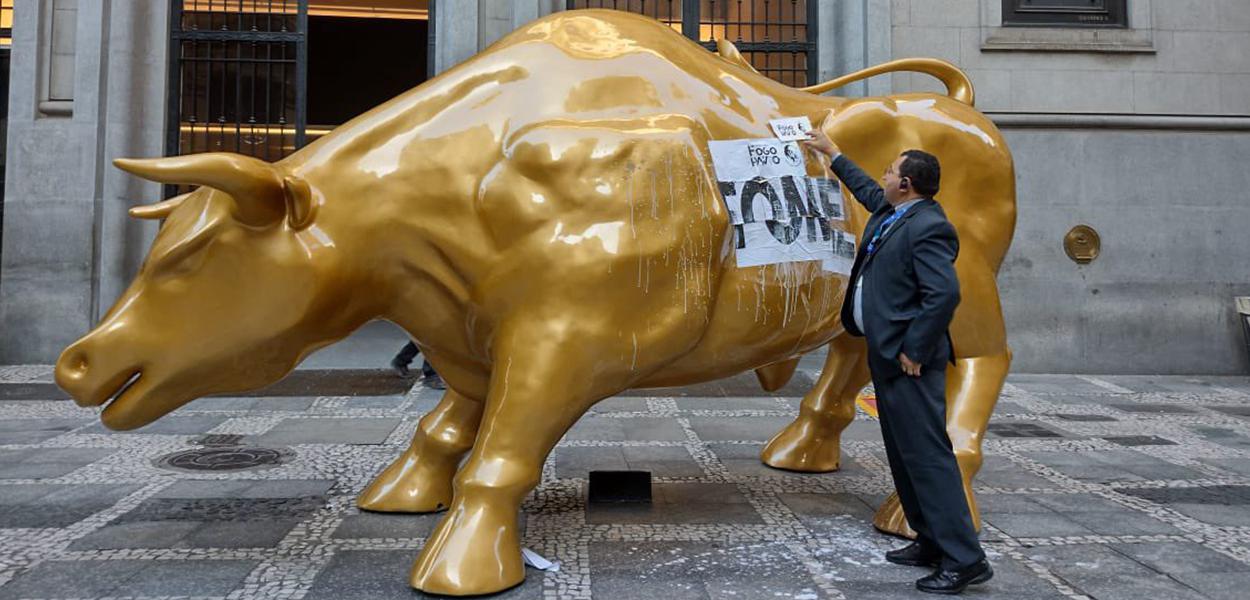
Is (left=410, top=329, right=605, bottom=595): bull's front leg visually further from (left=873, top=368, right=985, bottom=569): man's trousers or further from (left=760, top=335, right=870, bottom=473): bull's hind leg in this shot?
(left=760, top=335, right=870, bottom=473): bull's hind leg

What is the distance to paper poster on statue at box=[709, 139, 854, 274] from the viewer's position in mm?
3531

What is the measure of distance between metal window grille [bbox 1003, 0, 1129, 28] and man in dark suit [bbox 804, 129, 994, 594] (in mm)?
9116

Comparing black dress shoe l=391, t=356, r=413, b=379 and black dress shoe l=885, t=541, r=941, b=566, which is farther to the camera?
black dress shoe l=391, t=356, r=413, b=379

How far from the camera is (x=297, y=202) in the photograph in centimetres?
316

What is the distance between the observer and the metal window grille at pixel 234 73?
10.9 metres

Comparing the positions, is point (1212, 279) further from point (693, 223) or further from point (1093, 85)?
point (693, 223)

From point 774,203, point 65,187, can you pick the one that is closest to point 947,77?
point 774,203

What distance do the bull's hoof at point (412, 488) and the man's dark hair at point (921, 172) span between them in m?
2.55

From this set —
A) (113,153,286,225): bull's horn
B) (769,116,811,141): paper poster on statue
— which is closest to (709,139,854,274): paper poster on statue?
(769,116,811,141): paper poster on statue

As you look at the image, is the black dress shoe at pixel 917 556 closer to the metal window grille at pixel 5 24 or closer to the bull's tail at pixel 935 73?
the bull's tail at pixel 935 73

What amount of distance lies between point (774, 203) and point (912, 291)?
762 mm

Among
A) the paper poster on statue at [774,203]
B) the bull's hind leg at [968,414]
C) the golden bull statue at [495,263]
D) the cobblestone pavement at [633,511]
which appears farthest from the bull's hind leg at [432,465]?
the bull's hind leg at [968,414]

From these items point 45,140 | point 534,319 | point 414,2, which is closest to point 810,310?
point 534,319

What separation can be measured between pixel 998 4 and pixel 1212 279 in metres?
4.37
